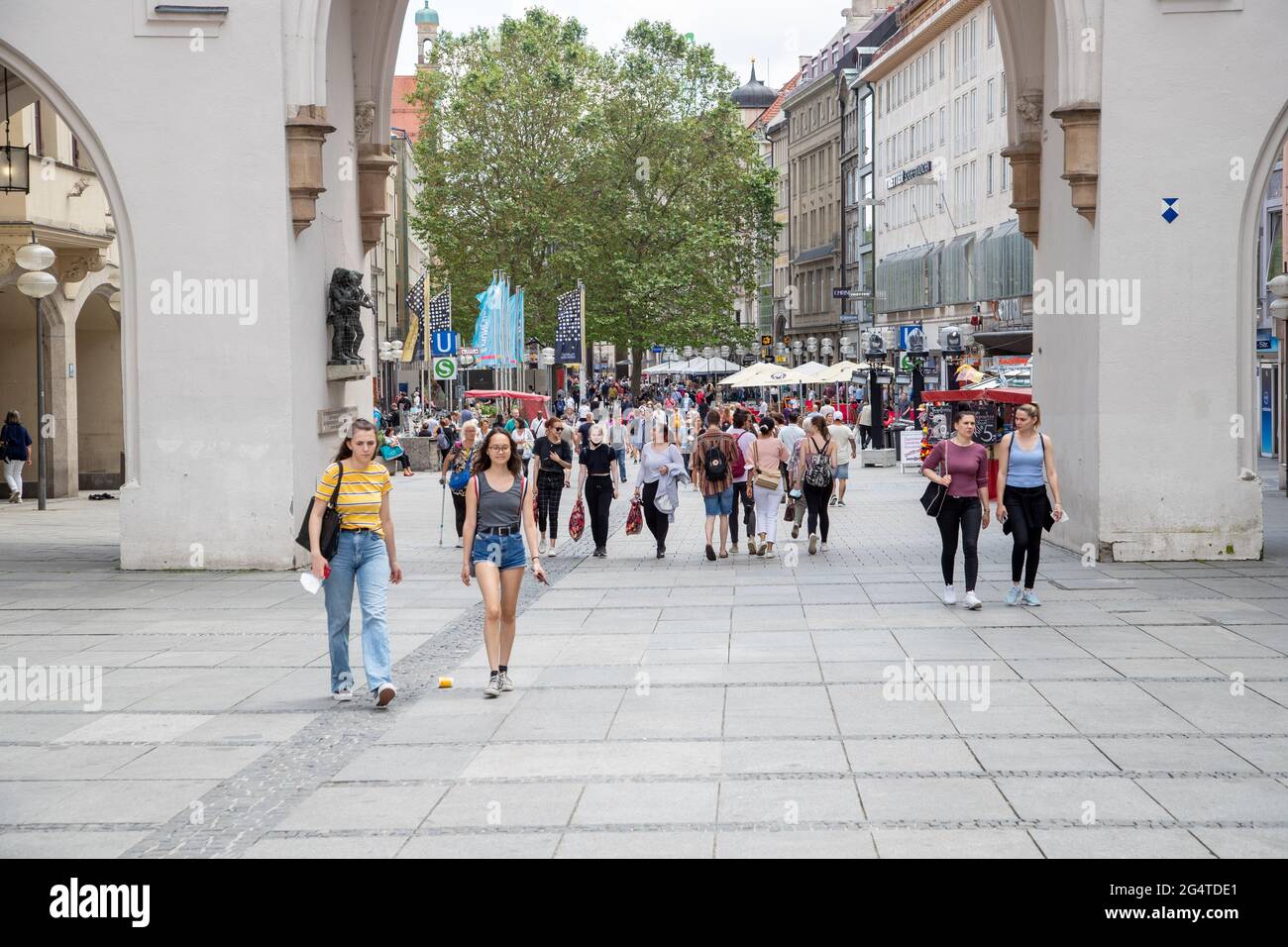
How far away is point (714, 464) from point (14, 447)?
14775mm

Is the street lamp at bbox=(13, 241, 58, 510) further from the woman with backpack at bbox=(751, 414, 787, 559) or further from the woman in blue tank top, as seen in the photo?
the woman in blue tank top

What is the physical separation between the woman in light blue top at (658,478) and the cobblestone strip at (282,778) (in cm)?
756

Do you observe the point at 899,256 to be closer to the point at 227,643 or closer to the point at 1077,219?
the point at 1077,219

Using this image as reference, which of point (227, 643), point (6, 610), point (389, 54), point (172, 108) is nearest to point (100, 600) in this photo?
point (6, 610)

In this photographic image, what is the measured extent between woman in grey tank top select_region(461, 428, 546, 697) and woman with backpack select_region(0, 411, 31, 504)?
2040 centimetres

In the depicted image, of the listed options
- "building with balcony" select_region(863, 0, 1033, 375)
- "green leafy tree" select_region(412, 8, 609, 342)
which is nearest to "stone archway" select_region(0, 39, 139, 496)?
"building with balcony" select_region(863, 0, 1033, 375)

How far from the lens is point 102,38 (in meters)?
17.5

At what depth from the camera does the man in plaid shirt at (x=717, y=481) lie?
1959cm

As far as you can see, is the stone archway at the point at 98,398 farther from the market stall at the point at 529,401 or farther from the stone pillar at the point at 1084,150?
the stone pillar at the point at 1084,150

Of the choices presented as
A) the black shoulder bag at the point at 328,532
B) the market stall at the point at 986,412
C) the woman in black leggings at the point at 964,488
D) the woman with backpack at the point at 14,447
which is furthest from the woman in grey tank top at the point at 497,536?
the woman with backpack at the point at 14,447

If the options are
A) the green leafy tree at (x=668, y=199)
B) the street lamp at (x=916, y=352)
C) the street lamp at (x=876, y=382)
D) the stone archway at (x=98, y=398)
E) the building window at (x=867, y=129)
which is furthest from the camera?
the building window at (x=867, y=129)

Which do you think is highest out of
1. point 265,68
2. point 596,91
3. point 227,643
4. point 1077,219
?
point 596,91

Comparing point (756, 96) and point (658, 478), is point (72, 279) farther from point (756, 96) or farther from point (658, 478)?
point (756, 96)

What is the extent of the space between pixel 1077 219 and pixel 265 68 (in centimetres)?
854
